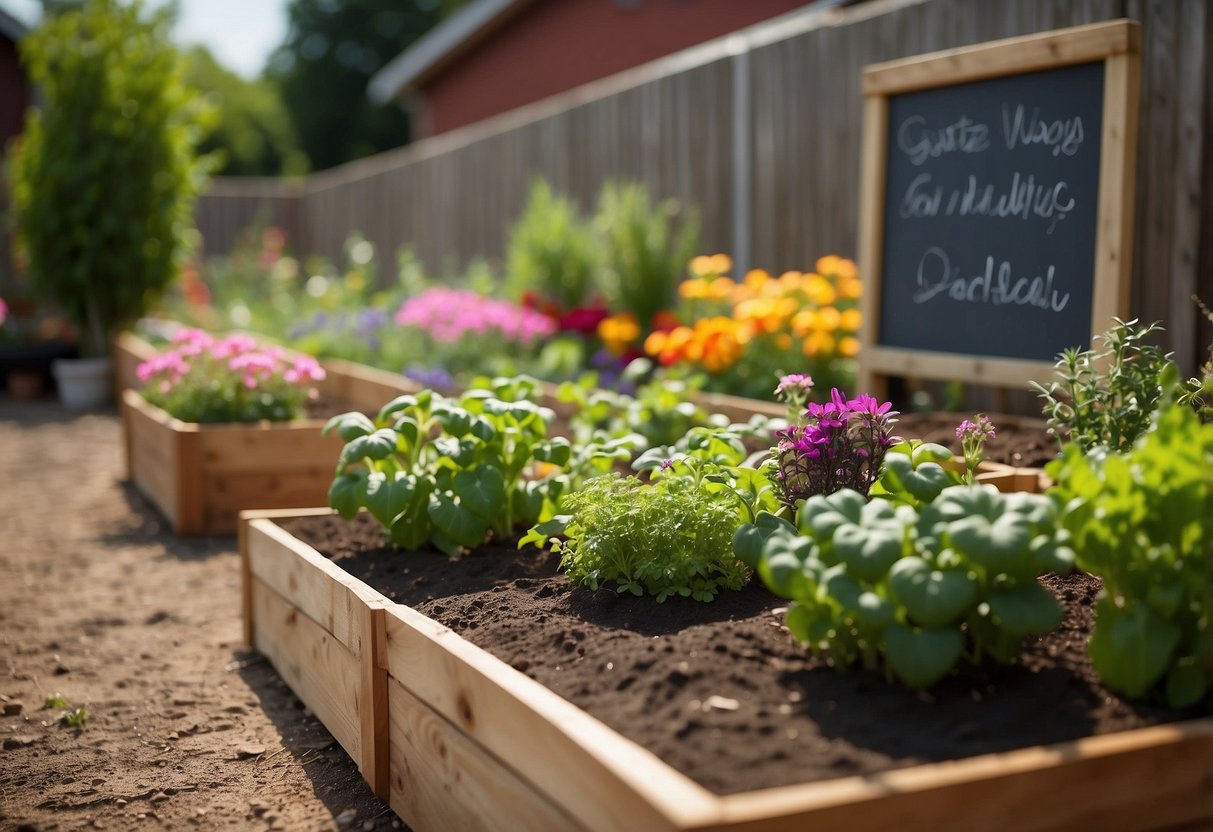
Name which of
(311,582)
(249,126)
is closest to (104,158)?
(311,582)

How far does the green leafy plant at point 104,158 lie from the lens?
367 inches

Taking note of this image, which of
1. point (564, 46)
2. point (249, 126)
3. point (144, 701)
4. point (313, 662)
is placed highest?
point (249, 126)

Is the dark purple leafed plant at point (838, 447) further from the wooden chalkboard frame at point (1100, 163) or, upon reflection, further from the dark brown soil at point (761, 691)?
the wooden chalkboard frame at point (1100, 163)

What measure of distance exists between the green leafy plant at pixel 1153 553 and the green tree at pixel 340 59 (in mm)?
34557

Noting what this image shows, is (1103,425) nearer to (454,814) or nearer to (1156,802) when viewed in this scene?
(1156,802)

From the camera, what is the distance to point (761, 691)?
188 cm

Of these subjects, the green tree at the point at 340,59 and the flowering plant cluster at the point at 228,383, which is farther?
the green tree at the point at 340,59

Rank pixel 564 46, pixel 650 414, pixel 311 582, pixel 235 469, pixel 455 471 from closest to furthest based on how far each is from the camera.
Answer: pixel 311 582 < pixel 455 471 < pixel 650 414 < pixel 235 469 < pixel 564 46

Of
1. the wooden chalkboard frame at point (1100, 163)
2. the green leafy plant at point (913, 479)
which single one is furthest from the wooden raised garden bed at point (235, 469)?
the green leafy plant at point (913, 479)

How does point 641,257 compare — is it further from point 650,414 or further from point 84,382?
point 84,382

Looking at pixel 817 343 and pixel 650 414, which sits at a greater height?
pixel 817 343

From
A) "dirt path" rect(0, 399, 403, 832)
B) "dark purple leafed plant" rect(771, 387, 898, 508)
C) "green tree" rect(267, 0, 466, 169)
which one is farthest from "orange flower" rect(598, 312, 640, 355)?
"green tree" rect(267, 0, 466, 169)

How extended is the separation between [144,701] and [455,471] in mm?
1034

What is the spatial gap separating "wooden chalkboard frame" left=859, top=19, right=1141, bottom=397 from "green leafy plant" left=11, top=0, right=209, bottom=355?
7.07m
